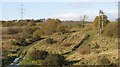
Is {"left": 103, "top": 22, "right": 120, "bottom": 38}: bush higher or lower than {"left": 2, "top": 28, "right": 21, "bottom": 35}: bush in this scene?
higher

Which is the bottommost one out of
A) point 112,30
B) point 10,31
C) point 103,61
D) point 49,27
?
point 10,31

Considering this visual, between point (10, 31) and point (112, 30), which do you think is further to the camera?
point (10, 31)

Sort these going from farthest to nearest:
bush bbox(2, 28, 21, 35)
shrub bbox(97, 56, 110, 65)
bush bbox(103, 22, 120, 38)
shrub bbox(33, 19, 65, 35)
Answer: bush bbox(2, 28, 21, 35)
shrub bbox(33, 19, 65, 35)
bush bbox(103, 22, 120, 38)
shrub bbox(97, 56, 110, 65)

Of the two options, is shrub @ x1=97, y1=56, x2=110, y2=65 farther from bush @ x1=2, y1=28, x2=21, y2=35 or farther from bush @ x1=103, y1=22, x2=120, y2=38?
bush @ x1=2, y1=28, x2=21, y2=35

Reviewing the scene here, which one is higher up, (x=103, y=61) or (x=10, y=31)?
(x=103, y=61)

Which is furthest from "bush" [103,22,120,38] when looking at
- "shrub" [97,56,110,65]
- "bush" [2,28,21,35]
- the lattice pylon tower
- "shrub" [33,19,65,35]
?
"bush" [2,28,21,35]

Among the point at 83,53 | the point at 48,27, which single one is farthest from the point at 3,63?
the point at 48,27

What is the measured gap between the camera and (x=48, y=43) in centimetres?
4053

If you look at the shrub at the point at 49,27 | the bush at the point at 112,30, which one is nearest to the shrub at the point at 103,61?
the bush at the point at 112,30

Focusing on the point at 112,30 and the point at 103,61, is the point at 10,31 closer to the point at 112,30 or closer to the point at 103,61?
the point at 112,30

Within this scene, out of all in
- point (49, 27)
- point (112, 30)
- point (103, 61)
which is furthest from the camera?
point (49, 27)

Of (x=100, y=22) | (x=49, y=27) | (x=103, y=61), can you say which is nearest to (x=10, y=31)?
(x=49, y=27)

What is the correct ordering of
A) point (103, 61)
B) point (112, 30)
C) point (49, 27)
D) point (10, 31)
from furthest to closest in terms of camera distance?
point (10, 31) < point (49, 27) < point (112, 30) < point (103, 61)

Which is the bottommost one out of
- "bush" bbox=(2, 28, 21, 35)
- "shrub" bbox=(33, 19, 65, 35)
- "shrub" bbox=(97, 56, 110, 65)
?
"bush" bbox=(2, 28, 21, 35)
